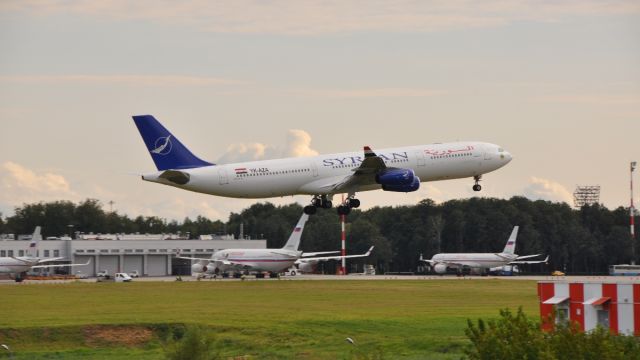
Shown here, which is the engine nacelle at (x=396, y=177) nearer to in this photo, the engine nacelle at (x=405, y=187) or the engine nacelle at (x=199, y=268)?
the engine nacelle at (x=405, y=187)

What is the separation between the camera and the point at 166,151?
96.2 metres

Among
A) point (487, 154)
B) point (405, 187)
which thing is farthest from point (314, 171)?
point (487, 154)

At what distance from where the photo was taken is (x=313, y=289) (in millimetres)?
126312

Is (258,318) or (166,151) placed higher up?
(166,151)

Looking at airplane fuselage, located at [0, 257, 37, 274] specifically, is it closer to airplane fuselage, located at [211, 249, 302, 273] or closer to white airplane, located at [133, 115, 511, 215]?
airplane fuselage, located at [211, 249, 302, 273]

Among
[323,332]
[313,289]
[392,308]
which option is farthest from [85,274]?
[323,332]

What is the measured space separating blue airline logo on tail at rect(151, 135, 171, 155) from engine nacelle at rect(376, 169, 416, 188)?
16801 mm

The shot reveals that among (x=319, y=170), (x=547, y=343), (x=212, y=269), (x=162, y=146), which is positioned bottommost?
(x=547, y=343)

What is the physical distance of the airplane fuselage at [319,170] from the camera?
94.3m

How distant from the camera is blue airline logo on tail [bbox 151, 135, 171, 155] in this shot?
96250mm

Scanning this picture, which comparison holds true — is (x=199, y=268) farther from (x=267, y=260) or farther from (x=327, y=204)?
(x=327, y=204)

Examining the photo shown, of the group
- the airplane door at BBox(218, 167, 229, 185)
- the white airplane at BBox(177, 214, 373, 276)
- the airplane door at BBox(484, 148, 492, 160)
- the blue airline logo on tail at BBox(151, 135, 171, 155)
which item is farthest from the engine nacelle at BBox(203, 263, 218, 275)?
the airplane door at BBox(218, 167, 229, 185)

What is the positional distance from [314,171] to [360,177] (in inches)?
149

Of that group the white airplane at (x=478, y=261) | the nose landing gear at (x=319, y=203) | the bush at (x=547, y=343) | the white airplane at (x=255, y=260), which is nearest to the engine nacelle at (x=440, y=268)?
the white airplane at (x=478, y=261)
